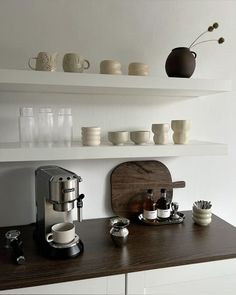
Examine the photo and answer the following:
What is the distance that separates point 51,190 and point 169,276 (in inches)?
24.8

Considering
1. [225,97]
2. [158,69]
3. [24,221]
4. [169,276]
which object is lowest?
[169,276]

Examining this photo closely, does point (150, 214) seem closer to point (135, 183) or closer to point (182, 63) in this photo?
point (135, 183)

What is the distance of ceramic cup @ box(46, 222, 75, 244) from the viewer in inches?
43.7

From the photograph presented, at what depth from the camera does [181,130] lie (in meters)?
1.35

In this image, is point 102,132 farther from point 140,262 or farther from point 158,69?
point 140,262

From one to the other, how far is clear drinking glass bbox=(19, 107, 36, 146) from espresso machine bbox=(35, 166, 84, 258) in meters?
0.19

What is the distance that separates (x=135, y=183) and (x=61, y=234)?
1.96 feet

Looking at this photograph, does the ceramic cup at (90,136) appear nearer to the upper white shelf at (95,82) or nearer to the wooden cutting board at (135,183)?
the upper white shelf at (95,82)

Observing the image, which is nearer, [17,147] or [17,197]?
[17,147]

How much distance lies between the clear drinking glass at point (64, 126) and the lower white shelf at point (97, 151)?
10cm

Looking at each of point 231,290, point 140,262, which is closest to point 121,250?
point 140,262

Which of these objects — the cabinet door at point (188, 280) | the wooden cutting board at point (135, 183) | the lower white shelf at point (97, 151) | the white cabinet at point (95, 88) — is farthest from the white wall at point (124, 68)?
the cabinet door at point (188, 280)

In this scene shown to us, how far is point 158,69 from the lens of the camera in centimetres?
155

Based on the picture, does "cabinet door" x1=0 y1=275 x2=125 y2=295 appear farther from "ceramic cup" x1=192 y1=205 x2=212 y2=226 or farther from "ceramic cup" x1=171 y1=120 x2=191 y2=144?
"ceramic cup" x1=171 y1=120 x2=191 y2=144
